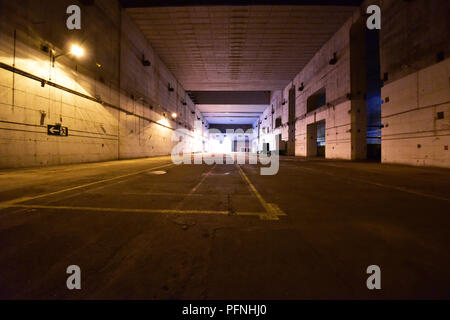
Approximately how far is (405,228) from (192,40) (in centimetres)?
2023

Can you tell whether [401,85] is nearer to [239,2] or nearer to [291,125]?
[239,2]

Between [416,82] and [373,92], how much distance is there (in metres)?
12.1

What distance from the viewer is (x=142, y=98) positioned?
18.5 metres

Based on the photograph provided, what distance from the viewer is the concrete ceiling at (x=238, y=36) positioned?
48.2 feet

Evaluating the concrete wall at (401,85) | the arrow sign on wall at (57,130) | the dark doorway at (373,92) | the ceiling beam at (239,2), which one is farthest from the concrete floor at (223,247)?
the dark doorway at (373,92)

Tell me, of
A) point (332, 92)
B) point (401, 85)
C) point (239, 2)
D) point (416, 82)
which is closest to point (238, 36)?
point (239, 2)

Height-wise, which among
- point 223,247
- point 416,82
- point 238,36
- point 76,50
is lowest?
point 223,247

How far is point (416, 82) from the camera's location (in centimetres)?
1062

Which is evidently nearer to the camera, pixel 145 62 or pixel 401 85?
pixel 401 85

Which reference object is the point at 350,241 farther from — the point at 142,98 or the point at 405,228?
the point at 142,98

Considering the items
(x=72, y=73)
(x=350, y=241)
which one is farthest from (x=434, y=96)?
(x=72, y=73)

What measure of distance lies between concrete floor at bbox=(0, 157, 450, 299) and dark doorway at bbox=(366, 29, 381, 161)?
62.2 feet

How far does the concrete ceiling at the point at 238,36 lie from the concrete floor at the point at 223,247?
53.0ft

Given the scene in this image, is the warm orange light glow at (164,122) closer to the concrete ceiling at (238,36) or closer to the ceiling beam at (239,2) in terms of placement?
the concrete ceiling at (238,36)
